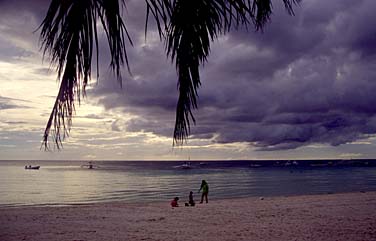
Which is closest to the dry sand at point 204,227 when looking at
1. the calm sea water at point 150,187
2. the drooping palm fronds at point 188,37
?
the drooping palm fronds at point 188,37

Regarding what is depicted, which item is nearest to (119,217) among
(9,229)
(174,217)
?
(174,217)

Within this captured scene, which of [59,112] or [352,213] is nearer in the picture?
[59,112]

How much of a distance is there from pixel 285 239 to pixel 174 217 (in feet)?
20.3

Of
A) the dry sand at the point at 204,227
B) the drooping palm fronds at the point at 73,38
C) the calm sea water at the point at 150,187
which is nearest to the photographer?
the drooping palm fronds at the point at 73,38

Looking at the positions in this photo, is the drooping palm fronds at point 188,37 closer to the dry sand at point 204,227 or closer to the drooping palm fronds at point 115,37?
the drooping palm fronds at point 115,37

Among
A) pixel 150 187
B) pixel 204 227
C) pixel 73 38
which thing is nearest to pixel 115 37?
pixel 73 38

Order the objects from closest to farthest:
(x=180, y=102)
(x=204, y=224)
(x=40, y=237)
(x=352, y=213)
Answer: (x=180, y=102)
(x=40, y=237)
(x=204, y=224)
(x=352, y=213)

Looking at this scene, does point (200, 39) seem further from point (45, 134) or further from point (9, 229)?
point (9, 229)

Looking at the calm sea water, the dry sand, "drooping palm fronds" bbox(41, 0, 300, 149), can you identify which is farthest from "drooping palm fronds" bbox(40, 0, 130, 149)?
the calm sea water

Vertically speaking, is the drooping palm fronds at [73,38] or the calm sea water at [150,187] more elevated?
the drooping palm fronds at [73,38]

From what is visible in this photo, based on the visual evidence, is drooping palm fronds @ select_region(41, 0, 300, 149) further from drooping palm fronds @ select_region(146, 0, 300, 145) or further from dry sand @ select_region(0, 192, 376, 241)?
dry sand @ select_region(0, 192, 376, 241)

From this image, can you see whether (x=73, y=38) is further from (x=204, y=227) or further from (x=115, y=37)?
(x=204, y=227)

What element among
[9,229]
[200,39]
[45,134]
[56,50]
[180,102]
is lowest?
[9,229]

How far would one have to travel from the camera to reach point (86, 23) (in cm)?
124
